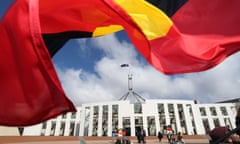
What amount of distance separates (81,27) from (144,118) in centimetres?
3950

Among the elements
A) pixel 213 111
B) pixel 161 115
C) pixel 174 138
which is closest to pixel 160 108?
A: pixel 161 115

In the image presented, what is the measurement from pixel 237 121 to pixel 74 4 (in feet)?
5.60

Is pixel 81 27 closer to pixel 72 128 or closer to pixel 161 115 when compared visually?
pixel 161 115

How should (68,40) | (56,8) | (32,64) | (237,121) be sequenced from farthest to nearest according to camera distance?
(68,40)
(56,8)
(237,121)
(32,64)

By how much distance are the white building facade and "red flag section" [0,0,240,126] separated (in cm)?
3800

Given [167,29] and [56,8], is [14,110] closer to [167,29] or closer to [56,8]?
[56,8]

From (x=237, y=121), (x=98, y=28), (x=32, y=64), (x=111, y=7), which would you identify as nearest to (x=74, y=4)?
(x=111, y=7)

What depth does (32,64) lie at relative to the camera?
1.70m

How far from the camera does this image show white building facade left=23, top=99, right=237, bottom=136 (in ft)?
133

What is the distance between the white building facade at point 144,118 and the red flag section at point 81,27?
37999 mm

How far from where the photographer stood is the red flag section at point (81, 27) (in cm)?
169

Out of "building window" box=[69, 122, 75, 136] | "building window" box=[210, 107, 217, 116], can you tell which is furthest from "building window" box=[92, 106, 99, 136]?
"building window" box=[210, 107, 217, 116]

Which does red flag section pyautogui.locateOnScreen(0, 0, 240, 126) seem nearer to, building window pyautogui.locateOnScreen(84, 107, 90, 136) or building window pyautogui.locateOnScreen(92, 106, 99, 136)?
building window pyautogui.locateOnScreen(92, 106, 99, 136)

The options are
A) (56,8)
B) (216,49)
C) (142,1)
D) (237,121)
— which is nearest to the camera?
(216,49)
